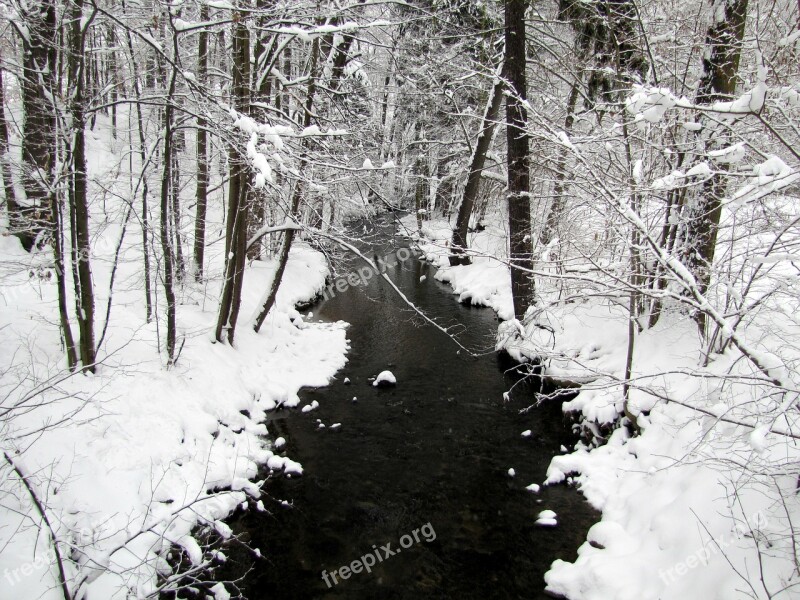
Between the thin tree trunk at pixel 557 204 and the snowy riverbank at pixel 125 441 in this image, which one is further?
the thin tree trunk at pixel 557 204

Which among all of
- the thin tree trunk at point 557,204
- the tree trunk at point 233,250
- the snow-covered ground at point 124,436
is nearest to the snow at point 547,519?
the snow-covered ground at point 124,436

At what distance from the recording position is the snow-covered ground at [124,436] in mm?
4027

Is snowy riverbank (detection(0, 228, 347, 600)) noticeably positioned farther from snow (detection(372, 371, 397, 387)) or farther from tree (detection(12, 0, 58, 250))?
tree (detection(12, 0, 58, 250))

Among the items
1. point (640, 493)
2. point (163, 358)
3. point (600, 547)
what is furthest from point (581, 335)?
point (163, 358)

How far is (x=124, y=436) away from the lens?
5496 millimetres

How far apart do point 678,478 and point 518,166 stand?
19.0ft

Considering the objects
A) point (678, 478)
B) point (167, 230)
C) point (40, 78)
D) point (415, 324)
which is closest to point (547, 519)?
point (678, 478)

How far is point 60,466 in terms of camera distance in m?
4.71

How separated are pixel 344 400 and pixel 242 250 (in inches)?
136

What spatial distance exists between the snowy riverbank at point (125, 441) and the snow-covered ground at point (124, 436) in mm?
17

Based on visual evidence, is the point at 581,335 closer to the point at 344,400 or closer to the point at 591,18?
the point at 344,400

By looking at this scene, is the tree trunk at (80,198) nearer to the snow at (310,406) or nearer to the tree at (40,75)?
the tree at (40,75)

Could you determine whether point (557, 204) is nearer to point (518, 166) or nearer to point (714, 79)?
point (518, 166)

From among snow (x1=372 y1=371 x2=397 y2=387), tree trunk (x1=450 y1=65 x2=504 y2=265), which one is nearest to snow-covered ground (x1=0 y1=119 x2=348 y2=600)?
snow (x1=372 y1=371 x2=397 y2=387)
